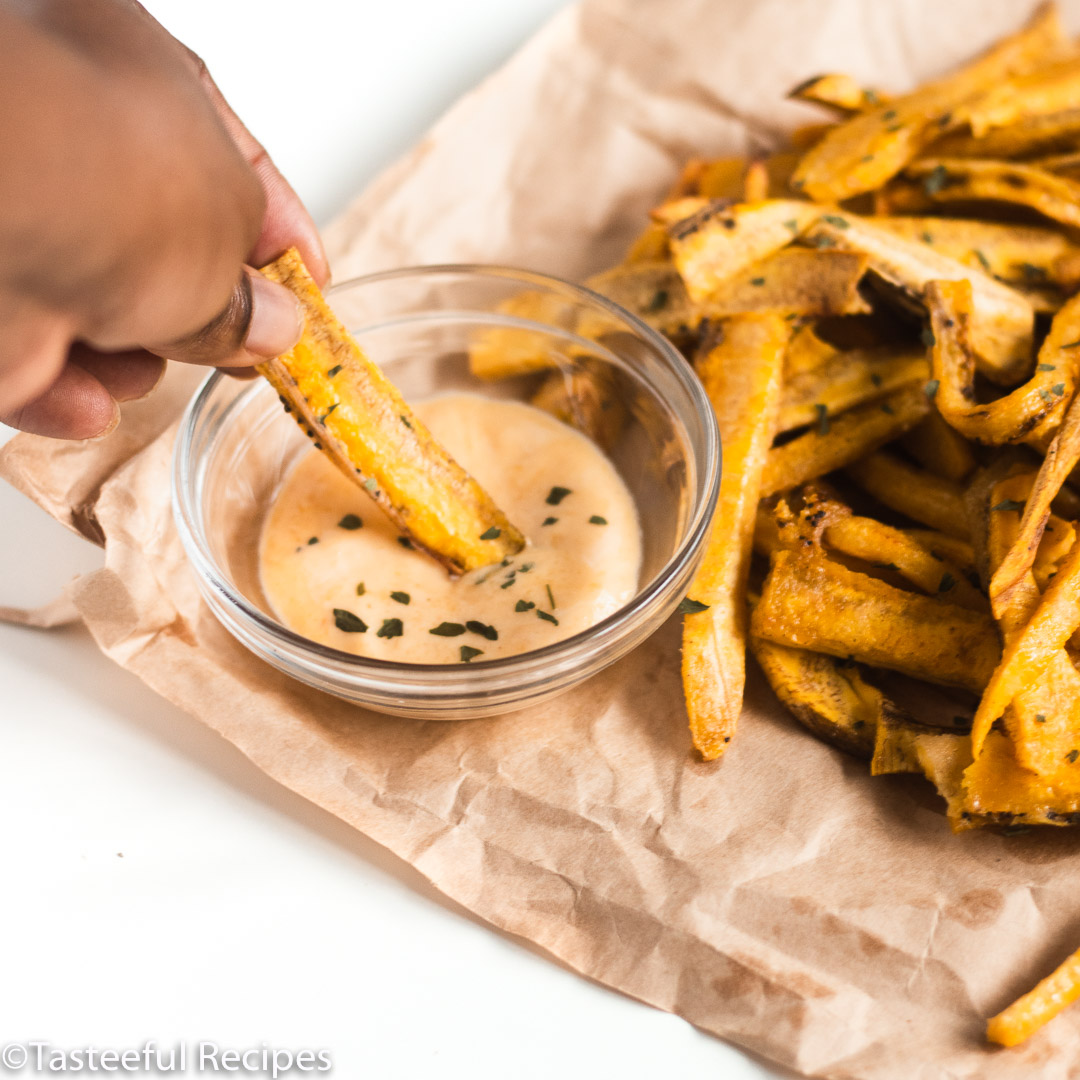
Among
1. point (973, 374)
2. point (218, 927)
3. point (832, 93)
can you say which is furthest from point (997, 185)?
point (218, 927)

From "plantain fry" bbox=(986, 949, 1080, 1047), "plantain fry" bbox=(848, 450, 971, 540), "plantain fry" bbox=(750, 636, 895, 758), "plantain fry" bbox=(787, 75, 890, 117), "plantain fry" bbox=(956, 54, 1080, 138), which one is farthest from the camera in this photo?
"plantain fry" bbox=(787, 75, 890, 117)

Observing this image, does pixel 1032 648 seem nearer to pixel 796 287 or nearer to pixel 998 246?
pixel 796 287

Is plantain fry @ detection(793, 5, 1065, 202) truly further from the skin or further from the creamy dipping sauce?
the skin

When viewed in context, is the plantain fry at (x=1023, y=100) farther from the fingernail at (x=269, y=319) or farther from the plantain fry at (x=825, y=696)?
the fingernail at (x=269, y=319)

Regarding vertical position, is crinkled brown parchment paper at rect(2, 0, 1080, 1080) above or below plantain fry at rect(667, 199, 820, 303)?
below

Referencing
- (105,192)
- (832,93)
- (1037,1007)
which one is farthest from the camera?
(832,93)

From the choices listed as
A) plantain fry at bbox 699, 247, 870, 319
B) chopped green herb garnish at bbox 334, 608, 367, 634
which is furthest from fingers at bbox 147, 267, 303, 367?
plantain fry at bbox 699, 247, 870, 319
